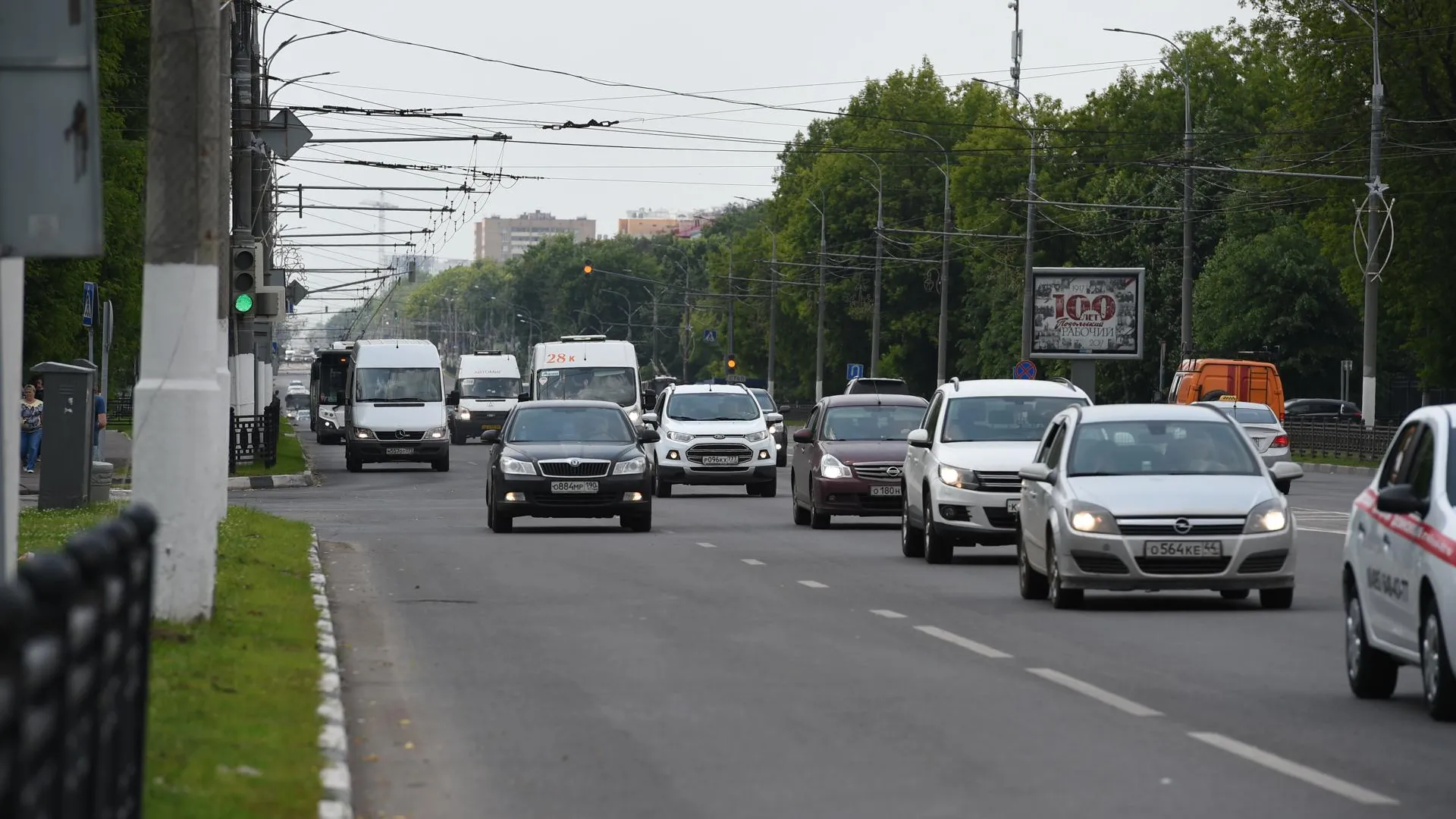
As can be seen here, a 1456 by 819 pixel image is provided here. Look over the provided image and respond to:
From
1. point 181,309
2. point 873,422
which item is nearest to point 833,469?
point 873,422

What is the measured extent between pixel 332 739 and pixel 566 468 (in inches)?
700

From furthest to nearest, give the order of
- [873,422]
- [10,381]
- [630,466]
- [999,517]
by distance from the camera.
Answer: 1. [873,422]
2. [630,466]
3. [999,517]
4. [10,381]

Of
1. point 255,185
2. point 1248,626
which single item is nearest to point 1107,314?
point 255,185

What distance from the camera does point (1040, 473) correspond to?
59.9 feet

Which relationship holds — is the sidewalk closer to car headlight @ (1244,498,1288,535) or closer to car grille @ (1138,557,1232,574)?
car grille @ (1138,557,1232,574)

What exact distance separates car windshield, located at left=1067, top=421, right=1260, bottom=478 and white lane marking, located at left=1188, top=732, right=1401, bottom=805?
7638 millimetres

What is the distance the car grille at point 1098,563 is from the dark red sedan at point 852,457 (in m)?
10.1

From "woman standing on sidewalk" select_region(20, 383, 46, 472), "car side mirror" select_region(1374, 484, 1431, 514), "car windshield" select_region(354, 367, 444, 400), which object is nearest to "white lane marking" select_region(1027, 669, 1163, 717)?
"car side mirror" select_region(1374, 484, 1431, 514)

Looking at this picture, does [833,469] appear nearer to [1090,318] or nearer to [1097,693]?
[1097,693]

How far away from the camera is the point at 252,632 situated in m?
13.8

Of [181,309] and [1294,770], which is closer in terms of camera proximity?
[1294,770]

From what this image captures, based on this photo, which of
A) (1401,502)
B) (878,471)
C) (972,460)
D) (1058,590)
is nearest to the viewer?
(1401,502)

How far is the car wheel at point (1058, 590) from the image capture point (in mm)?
17344

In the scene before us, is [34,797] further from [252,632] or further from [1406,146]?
[1406,146]
